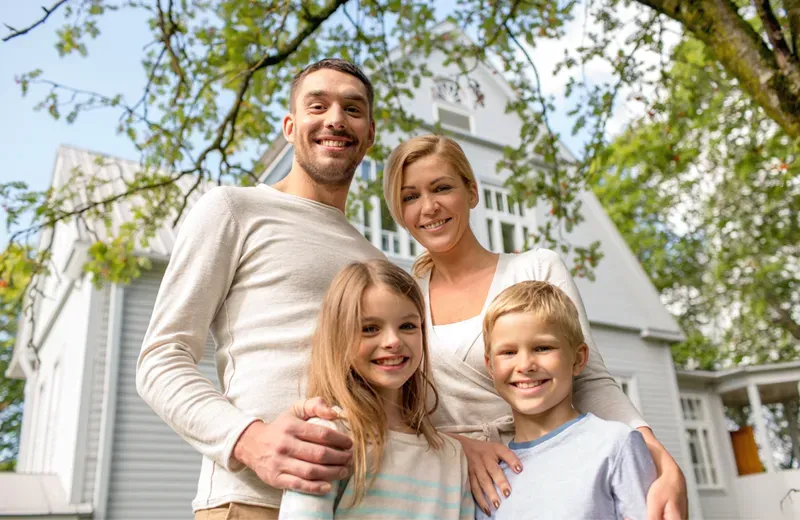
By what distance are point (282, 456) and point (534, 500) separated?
2.18ft

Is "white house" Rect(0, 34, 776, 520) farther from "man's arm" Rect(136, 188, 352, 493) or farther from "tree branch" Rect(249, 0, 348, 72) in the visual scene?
"man's arm" Rect(136, 188, 352, 493)

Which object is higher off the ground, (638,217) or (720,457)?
(638,217)

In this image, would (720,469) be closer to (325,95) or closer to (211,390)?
(325,95)

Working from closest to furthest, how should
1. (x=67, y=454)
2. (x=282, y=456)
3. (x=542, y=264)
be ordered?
(x=282, y=456), (x=542, y=264), (x=67, y=454)

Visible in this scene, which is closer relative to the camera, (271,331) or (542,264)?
(271,331)

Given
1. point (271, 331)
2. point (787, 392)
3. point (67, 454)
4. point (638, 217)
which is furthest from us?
point (638, 217)

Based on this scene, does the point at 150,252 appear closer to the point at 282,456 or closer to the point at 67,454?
the point at 67,454

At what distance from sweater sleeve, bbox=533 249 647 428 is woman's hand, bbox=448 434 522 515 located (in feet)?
0.96

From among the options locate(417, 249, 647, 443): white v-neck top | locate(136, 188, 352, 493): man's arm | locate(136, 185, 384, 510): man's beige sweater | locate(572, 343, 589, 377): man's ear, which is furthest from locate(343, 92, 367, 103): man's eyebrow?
locate(572, 343, 589, 377): man's ear

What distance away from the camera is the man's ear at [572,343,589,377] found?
2075 millimetres

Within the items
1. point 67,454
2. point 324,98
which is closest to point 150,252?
point 67,454

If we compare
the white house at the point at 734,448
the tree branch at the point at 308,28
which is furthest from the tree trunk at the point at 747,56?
the white house at the point at 734,448

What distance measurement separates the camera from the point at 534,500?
184 cm

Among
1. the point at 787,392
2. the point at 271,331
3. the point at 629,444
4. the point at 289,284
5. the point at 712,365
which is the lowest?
the point at 629,444
